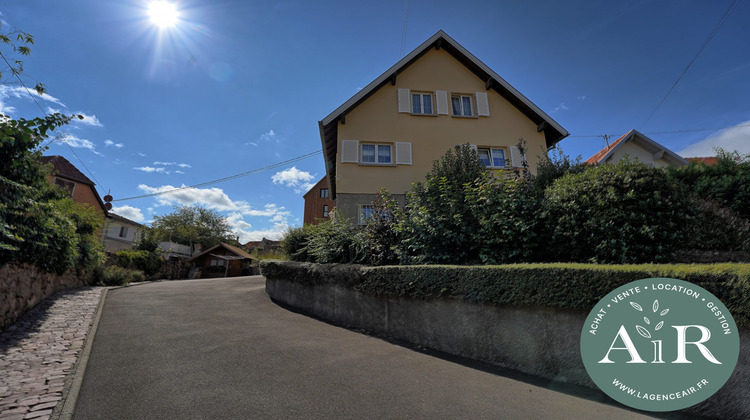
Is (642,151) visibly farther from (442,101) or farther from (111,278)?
(111,278)

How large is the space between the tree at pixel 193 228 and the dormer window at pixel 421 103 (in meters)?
48.5

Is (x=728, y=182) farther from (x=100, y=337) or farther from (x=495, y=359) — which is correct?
(x=100, y=337)

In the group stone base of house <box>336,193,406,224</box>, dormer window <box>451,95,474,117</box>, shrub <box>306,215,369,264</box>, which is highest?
dormer window <box>451,95,474,117</box>

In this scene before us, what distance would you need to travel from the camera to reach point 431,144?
1484 cm

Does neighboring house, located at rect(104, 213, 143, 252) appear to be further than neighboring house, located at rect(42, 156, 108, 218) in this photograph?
Yes

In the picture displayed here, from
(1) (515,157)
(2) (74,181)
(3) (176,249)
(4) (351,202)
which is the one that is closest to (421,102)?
(1) (515,157)

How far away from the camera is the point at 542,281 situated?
13.6ft

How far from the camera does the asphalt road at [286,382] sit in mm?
3102

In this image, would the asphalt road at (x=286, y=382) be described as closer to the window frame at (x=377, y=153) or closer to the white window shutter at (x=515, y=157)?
the window frame at (x=377, y=153)

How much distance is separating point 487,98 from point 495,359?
1431 cm

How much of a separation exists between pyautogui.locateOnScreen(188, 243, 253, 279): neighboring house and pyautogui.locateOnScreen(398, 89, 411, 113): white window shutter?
2903cm

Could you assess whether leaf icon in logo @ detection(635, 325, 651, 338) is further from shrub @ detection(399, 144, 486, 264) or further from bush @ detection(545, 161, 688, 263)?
shrub @ detection(399, 144, 486, 264)

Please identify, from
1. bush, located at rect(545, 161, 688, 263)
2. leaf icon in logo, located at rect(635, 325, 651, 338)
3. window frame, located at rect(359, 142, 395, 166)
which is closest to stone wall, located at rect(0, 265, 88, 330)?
leaf icon in logo, located at rect(635, 325, 651, 338)

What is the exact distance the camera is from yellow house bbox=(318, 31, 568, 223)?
45.7ft
